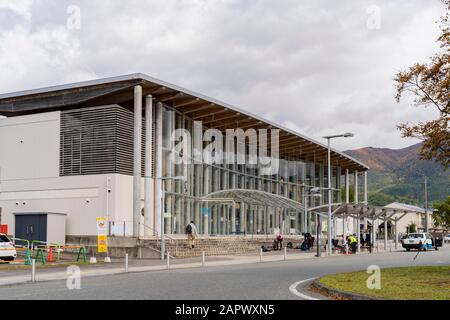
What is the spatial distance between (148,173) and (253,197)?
11645 millimetres

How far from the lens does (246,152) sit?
5578 cm

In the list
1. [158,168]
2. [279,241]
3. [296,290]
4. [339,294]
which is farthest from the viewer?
[279,241]

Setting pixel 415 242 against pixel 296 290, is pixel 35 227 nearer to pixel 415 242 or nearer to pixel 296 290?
pixel 296 290

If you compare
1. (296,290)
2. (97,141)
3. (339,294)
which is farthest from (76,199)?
(339,294)

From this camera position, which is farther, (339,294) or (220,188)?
(220,188)

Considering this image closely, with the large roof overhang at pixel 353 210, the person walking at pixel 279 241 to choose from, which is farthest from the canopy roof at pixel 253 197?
the person walking at pixel 279 241

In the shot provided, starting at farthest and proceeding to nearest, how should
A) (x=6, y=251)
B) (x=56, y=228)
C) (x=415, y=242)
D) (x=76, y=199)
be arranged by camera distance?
(x=415, y=242), (x=76, y=199), (x=56, y=228), (x=6, y=251)

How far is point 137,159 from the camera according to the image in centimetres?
3759

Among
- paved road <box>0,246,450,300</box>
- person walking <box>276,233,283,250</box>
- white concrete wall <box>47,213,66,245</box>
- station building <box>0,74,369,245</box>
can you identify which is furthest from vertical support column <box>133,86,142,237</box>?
paved road <box>0,246,450,300</box>

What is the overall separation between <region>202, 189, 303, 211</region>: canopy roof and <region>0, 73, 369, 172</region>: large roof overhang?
6.13 metres

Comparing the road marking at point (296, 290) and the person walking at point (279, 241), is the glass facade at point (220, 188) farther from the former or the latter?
the road marking at point (296, 290)

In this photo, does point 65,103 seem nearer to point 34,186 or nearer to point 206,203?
point 34,186

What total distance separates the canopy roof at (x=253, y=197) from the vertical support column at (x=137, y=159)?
738cm

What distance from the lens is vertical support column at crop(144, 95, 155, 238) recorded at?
3900 cm
